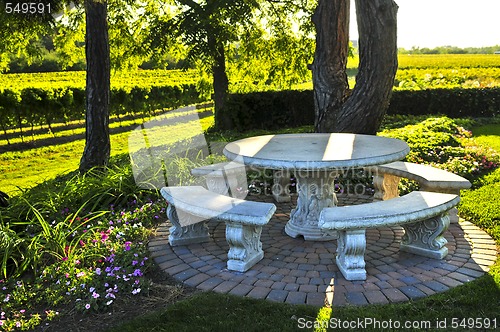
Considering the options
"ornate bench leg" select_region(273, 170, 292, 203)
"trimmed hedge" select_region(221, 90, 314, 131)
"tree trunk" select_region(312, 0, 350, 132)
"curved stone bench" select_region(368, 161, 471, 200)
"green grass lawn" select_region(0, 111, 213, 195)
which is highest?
"tree trunk" select_region(312, 0, 350, 132)

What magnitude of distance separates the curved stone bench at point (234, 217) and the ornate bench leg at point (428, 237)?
1377mm

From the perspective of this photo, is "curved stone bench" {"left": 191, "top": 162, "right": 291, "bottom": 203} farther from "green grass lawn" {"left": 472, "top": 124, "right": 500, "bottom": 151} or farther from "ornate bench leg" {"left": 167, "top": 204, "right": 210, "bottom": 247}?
"green grass lawn" {"left": 472, "top": 124, "right": 500, "bottom": 151}

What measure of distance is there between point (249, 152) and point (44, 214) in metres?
2.71

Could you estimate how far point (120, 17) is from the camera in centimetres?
1056

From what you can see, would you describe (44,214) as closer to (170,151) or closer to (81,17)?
(170,151)

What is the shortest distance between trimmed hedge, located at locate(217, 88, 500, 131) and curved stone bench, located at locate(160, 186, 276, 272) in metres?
9.05

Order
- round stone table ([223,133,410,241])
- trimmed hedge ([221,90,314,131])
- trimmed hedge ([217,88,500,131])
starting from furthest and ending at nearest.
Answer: trimmed hedge ([217,88,500,131]), trimmed hedge ([221,90,314,131]), round stone table ([223,133,410,241])

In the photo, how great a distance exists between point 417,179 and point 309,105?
9.15m

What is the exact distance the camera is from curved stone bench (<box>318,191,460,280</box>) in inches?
131

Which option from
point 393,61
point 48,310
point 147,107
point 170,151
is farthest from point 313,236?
point 147,107

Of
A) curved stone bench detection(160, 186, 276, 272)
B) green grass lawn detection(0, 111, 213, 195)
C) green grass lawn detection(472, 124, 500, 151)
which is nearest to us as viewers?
curved stone bench detection(160, 186, 276, 272)

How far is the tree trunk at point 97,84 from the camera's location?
6898mm

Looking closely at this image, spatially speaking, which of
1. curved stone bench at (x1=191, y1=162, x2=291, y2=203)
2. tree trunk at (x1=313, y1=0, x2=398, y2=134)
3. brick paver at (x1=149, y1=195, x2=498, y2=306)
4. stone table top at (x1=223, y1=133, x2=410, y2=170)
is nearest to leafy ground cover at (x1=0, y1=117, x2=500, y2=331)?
brick paver at (x1=149, y1=195, x2=498, y2=306)

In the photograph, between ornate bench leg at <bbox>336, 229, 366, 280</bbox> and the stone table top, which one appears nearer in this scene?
ornate bench leg at <bbox>336, 229, 366, 280</bbox>
